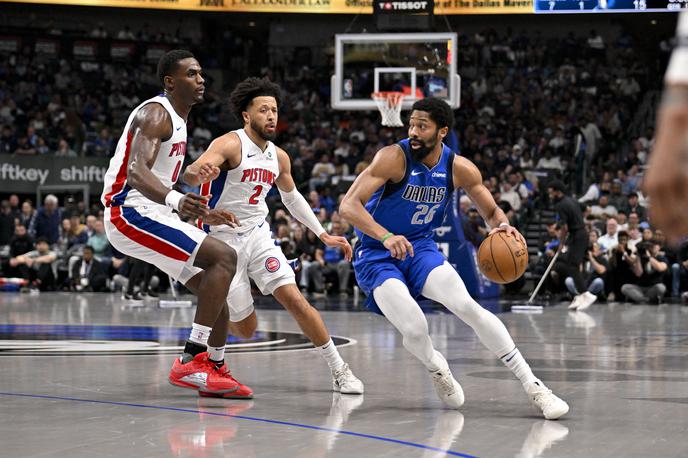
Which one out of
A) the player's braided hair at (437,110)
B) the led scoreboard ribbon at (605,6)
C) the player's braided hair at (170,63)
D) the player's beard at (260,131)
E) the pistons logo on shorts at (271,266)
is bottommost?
the pistons logo on shorts at (271,266)

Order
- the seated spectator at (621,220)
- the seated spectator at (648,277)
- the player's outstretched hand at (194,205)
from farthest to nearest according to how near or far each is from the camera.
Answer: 1. the seated spectator at (621,220)
2. the seated spectator at (648,277)
3. the player's outstretched hand at (194,205)

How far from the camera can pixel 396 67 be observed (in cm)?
1772

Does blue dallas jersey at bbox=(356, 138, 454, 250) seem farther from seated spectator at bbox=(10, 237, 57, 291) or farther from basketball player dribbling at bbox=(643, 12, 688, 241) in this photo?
seated spectator at bbox=(10, 237, 57, 291)

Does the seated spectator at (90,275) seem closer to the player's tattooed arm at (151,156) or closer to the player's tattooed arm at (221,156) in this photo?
the player's tattooed arm at (221,156)

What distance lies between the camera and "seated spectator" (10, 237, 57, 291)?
18719 mm

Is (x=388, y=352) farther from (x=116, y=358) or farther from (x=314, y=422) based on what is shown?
(x=314, y=422)

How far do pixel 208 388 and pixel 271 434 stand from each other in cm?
132

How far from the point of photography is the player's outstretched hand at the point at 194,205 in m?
5.60

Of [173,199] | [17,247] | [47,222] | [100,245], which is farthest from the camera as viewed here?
[47,222]

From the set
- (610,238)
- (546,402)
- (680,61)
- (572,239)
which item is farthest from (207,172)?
(610,238)

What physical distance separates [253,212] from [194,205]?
1.23 meters

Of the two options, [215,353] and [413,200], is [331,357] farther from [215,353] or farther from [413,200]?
[413,200]

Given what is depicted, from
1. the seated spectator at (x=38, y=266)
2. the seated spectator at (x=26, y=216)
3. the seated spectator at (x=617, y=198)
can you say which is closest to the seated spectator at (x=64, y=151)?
the seated spectator at (x=26, y=216)

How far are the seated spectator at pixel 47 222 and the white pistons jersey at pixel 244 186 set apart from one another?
13849mm
